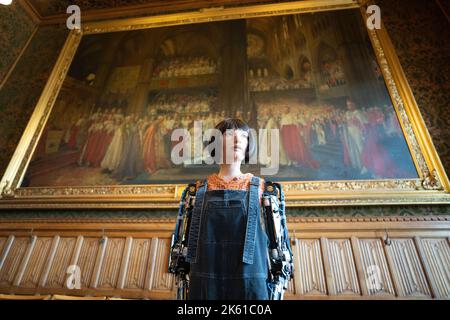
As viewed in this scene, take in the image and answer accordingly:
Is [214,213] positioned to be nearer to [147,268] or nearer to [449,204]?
[147,268]

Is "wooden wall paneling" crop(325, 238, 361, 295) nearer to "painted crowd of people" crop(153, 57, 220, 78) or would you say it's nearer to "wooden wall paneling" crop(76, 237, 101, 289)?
"wooden wall paneling" crop(76, 237, 101, 289)

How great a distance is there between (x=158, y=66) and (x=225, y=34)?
1512 mm

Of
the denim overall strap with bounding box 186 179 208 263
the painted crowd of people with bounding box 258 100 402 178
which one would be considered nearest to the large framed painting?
the painted crowd of people with bounding box 258 100 402 178

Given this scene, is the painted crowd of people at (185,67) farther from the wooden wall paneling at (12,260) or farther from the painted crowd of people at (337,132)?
the wooden wall paneling at (12,260)

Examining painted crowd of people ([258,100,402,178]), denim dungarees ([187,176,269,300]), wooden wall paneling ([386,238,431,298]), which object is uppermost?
painted crowd of people ([258,100,402,178])

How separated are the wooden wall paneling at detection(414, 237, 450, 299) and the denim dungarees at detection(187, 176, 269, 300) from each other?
269 cm

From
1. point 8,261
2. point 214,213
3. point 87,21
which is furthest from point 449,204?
point 87,21

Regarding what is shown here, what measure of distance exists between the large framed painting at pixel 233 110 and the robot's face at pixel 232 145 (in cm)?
211

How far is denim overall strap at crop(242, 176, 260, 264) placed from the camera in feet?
4.11

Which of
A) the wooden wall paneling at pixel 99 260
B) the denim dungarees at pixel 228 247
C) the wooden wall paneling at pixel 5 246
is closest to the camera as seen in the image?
the denim dungarees at pixel 228 247

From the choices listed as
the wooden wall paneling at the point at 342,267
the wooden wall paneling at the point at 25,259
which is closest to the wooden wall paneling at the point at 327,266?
the wooden wall paneling at the point at 342,267

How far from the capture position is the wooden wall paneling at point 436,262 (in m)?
2.81

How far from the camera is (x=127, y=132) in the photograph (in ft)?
14.8

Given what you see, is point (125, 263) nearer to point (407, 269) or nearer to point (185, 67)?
point (407, 269)
